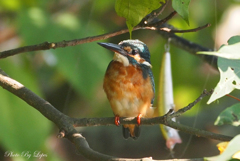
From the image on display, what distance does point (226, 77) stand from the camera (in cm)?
95

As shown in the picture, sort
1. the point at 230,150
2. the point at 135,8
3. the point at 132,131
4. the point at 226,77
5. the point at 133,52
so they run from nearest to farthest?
1. the point at 230,150
2. the point at 226,77
3. the point at 135,8
4. the point at 133,52
5. the point at 132,131

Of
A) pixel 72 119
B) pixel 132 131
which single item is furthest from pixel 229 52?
pixel 132 131

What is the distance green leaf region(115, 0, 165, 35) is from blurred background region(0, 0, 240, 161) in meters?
0.88

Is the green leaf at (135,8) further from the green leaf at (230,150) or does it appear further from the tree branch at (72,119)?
the green leaf at (230,150)

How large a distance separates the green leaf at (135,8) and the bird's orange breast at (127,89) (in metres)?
0.76

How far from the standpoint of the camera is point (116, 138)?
10.6ft

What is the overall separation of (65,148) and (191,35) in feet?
4.98

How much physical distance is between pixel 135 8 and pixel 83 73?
46.2 inches

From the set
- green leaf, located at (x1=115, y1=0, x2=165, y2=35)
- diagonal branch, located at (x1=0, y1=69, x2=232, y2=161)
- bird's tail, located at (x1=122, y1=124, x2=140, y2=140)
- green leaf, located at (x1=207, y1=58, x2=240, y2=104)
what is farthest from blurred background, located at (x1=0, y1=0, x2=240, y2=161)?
green leaf, located at (x1=207, y1=58, x2=240, y2=104)

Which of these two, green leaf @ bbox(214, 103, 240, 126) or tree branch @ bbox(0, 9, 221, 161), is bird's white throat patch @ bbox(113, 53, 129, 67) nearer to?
tree branch @ bbox(0, 9, 221, 161)

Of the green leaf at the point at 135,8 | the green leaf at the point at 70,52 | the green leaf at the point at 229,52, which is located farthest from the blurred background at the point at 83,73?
the green leaf at the point at 229,52

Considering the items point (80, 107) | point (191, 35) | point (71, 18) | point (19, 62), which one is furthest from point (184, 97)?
point (19, 62)

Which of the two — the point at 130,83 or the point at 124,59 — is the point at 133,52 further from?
the point at 130,83

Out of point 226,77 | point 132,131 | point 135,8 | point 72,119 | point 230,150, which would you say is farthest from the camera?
point 132,131
